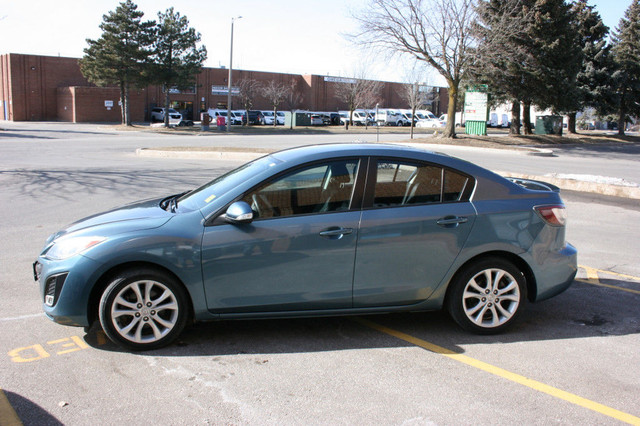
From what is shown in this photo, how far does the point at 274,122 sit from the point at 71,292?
5217 centimetres

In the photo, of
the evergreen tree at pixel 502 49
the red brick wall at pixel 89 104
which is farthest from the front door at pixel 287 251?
the red brick wall at pixel 89 104

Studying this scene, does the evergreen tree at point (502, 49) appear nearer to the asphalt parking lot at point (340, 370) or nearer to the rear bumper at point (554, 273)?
the rear bumper at point (554, 273)

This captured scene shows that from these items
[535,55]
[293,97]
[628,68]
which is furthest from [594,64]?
[293,97]

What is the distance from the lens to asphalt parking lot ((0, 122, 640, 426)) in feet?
11.0

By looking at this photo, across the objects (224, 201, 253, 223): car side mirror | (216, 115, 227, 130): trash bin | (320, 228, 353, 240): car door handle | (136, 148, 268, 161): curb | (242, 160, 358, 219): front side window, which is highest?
(216, 115, 227, 130): trash bin

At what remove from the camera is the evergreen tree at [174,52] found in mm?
44250

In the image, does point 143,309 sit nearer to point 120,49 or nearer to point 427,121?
point 120,49

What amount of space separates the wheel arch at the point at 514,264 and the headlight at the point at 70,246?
2864 millimetres

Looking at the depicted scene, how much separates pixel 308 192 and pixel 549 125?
40324 mm

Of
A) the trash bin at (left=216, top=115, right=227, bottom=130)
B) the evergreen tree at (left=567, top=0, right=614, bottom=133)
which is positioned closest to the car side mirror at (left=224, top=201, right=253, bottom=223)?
the trash bin at (left=216, top=115, right=227, bottom=130)

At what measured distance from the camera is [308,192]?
439 cm

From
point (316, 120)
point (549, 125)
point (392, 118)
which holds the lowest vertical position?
point (549, 125)

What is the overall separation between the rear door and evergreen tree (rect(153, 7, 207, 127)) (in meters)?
43.2

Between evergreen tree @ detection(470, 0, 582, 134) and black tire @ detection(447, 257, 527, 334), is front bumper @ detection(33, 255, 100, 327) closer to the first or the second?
black tire @ detection(447, 257, 527, 334)
